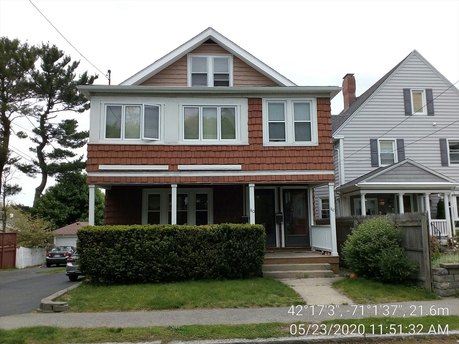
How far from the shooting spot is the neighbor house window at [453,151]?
22875 millimetres

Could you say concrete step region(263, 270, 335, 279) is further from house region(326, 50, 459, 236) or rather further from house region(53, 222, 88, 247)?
house region(53, 222, 88, 247)

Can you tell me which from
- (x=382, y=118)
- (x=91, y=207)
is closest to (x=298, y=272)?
(x=91, y=207)

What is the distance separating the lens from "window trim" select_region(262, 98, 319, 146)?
45.9 ft

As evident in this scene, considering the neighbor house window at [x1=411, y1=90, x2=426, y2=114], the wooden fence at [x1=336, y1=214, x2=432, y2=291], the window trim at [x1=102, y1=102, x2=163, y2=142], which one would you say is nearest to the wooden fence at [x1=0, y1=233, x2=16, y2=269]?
the window trim at [x1=102, y1=102, x2=163, y2=142]

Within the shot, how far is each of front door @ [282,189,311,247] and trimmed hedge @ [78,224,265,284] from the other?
153 inches

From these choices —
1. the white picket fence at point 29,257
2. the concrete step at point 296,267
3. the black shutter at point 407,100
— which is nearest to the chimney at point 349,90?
the black shutter at point 407,100

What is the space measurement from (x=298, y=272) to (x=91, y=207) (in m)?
6.64

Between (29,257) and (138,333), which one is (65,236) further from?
(138,333)

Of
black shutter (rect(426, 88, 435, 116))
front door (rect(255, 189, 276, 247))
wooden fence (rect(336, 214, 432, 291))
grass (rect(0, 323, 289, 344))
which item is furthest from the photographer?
black shutter (rect(426, 88, 435, 116))

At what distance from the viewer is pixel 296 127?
46.5ft

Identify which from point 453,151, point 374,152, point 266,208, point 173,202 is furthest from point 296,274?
point 453,151

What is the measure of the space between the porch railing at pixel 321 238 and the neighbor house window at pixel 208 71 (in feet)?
20.0

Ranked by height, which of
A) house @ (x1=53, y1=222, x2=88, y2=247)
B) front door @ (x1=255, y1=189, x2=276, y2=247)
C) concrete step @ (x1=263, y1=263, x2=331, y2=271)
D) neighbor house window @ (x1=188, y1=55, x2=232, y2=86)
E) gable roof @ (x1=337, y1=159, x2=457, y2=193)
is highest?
neighbor house window @ (x1=188, y1=55, x2=232, y2=86)

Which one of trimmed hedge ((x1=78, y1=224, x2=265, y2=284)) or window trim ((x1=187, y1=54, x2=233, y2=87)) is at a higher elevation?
window trim ((x1=187, y1=54, x2=233, y2=87))
